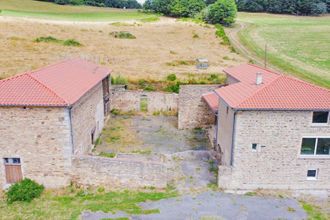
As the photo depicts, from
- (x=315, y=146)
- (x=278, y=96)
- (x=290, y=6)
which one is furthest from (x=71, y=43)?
(x=290, y=6)

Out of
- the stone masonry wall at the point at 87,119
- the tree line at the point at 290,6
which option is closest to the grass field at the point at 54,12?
the tree line at the point at 290,6

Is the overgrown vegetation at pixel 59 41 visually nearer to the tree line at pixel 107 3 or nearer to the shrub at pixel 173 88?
the shrub at pixel 173 88

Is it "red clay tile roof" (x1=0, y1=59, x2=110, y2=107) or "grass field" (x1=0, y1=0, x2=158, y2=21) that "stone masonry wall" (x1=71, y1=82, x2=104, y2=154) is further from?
"grass field" (x1=0, y1=0, x2=158, y2=21)

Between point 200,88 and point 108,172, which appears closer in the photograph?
point 108,172

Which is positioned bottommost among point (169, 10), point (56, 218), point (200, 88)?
point (56, 218)

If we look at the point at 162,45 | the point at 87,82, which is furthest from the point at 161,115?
the point at 162,45

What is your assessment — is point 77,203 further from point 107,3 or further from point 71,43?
point 107,3

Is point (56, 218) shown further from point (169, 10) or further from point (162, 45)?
point (169, 10)
